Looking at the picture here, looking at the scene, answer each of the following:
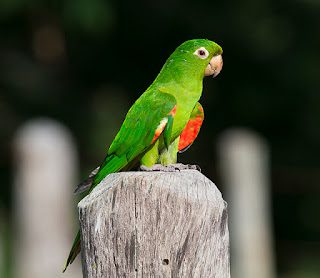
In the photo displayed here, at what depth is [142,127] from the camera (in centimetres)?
339

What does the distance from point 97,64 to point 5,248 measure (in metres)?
4.84

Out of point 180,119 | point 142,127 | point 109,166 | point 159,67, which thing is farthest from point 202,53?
point 159,67

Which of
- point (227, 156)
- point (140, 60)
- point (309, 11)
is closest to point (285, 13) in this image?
point (309, 11)

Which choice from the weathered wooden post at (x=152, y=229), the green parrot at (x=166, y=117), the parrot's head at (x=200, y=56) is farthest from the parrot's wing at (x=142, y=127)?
the weathered wooden post at (x=152, y=229)

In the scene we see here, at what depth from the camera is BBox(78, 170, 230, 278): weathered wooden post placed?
A: 7.78 feet

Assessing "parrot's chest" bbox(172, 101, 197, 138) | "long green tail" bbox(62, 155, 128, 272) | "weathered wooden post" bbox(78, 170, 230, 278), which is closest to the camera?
"weathered wooden post" bbox(78, 170, 230, 278)

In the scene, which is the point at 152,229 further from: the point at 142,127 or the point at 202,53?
the point at 202,53

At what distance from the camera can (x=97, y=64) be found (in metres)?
13.3

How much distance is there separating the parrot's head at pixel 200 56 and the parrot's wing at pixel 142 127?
0.20m

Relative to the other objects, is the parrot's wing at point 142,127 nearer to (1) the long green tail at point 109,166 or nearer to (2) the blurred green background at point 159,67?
(1) the long green tail at point 109,166

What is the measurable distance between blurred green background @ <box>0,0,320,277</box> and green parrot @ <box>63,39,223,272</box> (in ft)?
27.1

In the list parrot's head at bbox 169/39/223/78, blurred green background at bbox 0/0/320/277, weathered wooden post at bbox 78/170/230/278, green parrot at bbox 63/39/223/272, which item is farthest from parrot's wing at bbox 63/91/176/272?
blurred green background at bbox 0/0/320/277

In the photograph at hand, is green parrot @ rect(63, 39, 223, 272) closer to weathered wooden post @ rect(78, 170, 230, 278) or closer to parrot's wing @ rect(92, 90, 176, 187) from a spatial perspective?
parrot's wing @ rect(92, 90, 176, 187)

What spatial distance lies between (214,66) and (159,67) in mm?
9171
